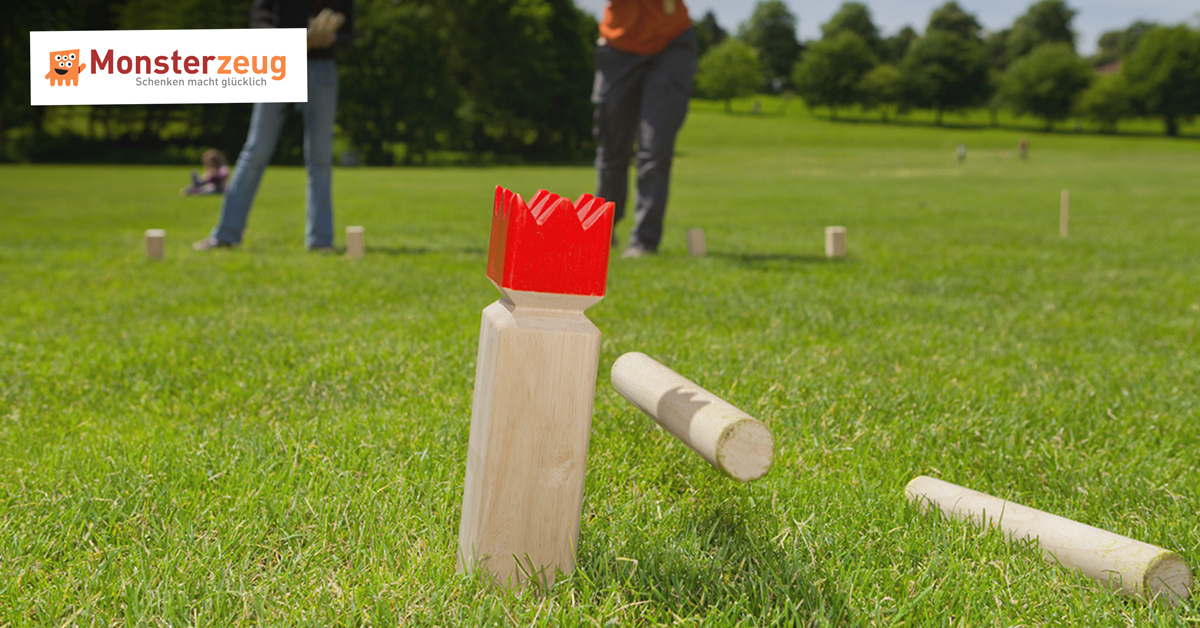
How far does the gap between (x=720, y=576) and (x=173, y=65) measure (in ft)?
8.57

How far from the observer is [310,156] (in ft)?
23.2

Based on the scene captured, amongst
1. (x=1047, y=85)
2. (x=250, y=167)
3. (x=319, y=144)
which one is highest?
(x=1047, y=85)

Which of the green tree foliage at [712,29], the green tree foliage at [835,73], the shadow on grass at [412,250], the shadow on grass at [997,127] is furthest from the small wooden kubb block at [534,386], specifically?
the green tree foliage at [712,29]

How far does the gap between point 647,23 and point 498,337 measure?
19.0 ft

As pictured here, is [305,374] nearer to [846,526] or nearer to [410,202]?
[846,526]

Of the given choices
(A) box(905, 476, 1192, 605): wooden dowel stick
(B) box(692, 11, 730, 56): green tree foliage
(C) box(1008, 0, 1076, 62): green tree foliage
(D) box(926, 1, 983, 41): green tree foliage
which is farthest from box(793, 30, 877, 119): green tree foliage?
(A) box(905, 476, 1192, 605): wooden dowel stick

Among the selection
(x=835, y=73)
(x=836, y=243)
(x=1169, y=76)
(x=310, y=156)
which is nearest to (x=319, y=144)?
(x=310, y=156)

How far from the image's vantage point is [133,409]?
111 inches

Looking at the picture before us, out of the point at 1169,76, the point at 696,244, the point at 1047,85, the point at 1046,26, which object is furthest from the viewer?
the point at 1046,26

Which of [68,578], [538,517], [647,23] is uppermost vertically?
[647,23]

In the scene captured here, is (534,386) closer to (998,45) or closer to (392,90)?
(392,90)

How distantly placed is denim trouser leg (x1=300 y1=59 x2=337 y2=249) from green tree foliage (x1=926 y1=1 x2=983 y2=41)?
484ft

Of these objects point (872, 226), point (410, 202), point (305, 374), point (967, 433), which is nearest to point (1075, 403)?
point (967, 433)

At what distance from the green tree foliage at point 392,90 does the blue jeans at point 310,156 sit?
39.5 metres
